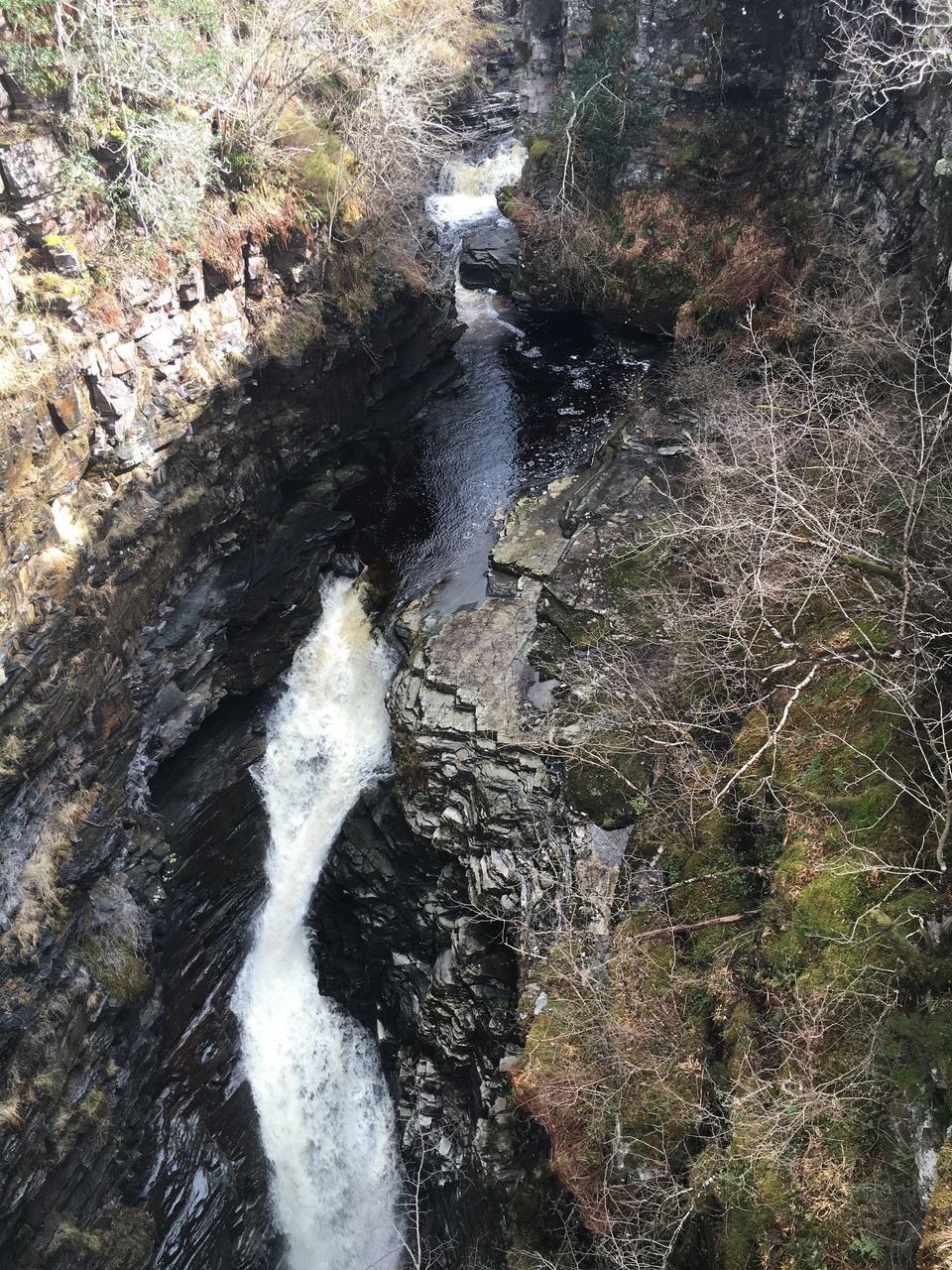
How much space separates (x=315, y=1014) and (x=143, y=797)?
4721 mm

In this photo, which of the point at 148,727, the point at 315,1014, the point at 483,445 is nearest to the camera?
the point at 148,727

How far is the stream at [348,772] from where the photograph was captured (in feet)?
43.6

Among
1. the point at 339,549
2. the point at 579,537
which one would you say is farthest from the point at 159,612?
the point at 579,537

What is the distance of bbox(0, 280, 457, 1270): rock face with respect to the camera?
34.3 ft

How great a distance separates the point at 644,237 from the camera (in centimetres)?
2103

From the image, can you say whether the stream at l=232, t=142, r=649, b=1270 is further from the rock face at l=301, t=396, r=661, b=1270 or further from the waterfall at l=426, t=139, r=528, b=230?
the waterfall at l=426, t=139, r=528, b=230

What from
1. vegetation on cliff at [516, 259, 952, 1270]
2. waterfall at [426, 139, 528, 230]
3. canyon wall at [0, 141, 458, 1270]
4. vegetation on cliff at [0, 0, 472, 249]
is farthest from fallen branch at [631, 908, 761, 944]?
waterfall at [426, 139, 528, 230]

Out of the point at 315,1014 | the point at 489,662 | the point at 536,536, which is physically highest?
the point at 536,536

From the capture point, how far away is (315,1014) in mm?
14109

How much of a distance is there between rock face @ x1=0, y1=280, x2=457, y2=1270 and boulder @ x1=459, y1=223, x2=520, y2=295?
876 cm

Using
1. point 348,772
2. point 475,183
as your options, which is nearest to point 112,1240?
point 348,772

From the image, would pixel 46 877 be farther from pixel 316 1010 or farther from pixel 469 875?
pixel 469 875

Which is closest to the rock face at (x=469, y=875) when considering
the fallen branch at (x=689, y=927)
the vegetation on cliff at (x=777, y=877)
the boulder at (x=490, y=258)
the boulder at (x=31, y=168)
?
the vegetation on cliff at (x=777, y=877)

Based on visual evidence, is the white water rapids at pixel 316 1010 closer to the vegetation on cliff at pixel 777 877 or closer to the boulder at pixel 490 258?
the vegetation on cliff at pixel 777 877
